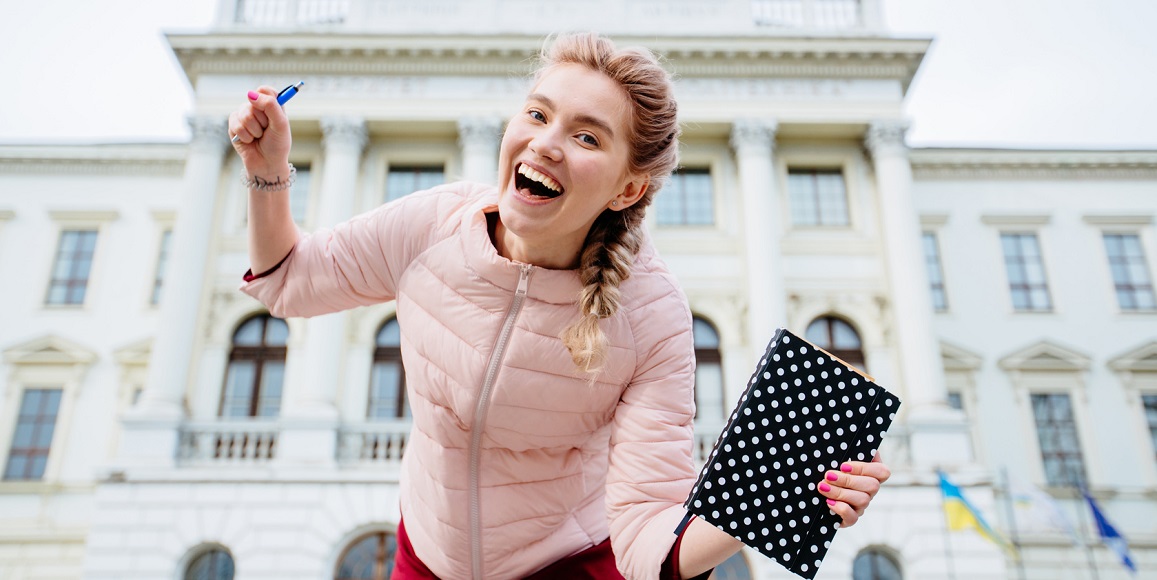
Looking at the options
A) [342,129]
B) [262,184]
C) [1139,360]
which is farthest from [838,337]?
[262,184]

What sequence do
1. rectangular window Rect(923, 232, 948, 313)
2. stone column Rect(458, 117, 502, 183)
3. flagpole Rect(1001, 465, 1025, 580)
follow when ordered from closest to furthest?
flagpole Rect(1001, 465, 1025, 580) < stone column Rect(458, 117, 502, 183) < rectangular window Rect(923, 232, 948, 313)

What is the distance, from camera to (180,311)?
55.6ft

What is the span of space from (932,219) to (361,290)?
20.1 metres

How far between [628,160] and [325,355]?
50.0ft

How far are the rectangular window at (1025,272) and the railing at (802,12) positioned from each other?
254 inches

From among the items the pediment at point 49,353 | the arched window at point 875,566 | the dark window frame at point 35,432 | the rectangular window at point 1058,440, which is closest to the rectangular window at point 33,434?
the dark window frame at point 35,432

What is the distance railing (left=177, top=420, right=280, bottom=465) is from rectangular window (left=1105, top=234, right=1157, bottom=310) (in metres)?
19.2

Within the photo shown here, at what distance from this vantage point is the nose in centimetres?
205

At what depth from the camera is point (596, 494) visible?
2.56 meters

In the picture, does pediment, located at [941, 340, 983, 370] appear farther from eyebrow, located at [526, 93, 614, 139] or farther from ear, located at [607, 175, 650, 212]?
eyebrow, located at [526, 93, 614, 139]

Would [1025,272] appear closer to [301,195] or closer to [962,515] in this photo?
[962,515]

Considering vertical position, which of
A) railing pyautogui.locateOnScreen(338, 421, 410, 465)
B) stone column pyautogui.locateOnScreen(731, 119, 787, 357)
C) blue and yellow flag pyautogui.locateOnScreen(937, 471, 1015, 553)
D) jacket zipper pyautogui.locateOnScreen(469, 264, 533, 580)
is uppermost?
stone column pyautogui.locateOnScreen(731, 119, 787, 357)

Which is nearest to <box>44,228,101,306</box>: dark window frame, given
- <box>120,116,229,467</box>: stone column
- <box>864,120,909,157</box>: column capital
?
<box>120,116,229,467</box>: stone column

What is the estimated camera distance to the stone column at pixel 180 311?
15.8 metres
